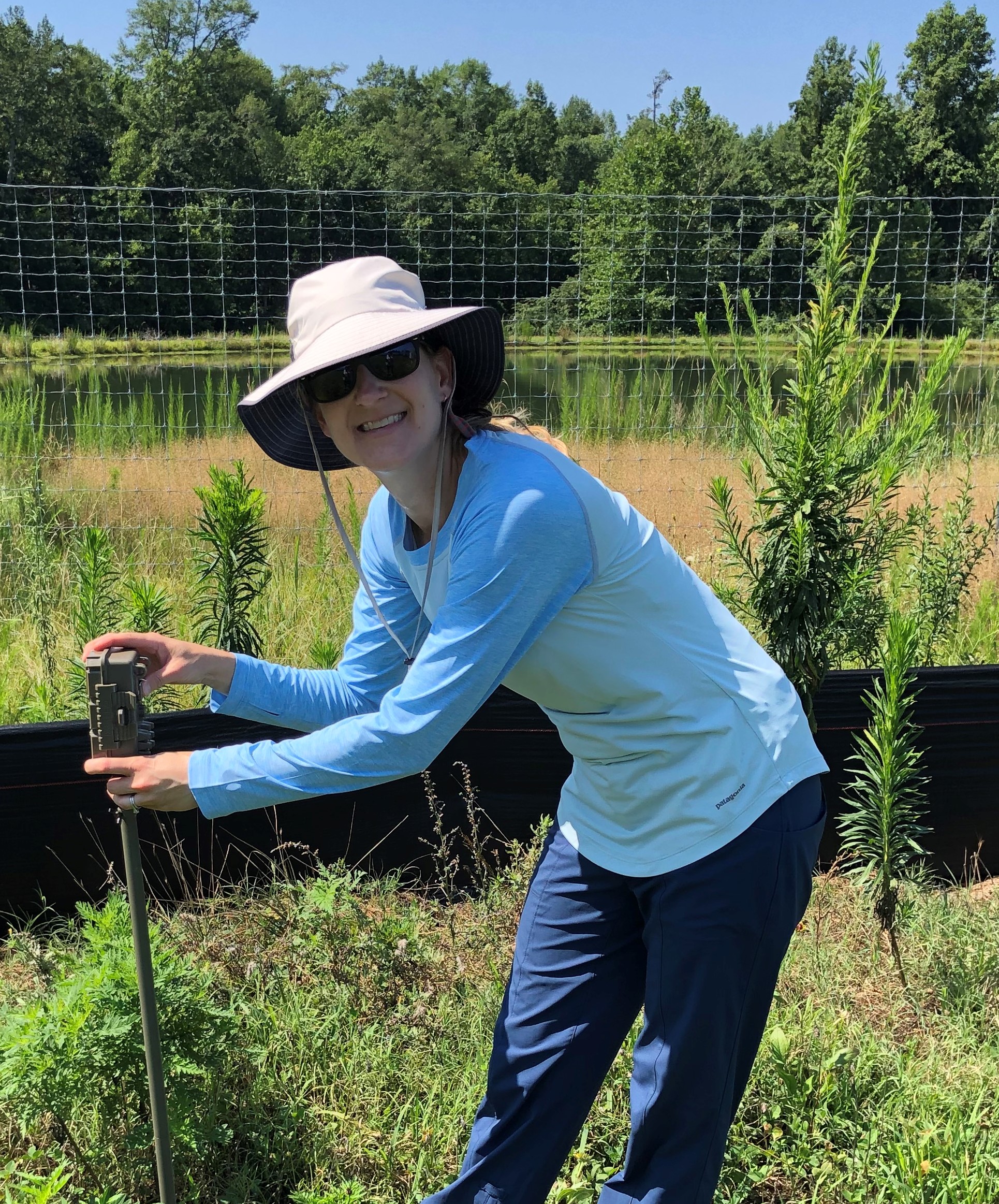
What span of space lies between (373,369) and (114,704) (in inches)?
24.9

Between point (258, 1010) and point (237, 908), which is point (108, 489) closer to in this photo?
point (237, 908)

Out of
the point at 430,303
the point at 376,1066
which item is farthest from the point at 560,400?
the point at 376,1066

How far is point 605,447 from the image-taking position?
664 cm

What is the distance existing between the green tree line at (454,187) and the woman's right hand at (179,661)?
2.45 metres

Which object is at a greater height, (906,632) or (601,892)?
(906,632)

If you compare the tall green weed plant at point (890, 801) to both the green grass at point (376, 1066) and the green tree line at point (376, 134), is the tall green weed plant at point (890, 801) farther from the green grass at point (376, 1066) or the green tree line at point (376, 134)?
the green tree line at point (376, 134)

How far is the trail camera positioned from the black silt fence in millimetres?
1536

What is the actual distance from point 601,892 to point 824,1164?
1023 millimetres

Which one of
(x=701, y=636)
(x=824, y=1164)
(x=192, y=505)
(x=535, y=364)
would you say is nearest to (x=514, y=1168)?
(x=824, y=1164)

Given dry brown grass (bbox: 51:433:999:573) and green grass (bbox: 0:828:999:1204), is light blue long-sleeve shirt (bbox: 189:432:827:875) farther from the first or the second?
dry brown grass (bbox: 51:433:999:573)

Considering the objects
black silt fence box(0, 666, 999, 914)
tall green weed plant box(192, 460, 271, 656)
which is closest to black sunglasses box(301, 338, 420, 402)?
black silt fence box(0, 666, 999, 914)

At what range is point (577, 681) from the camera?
167 cm

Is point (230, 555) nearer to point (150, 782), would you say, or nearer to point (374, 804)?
point (374, 804)

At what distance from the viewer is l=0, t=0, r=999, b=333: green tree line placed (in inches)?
232
